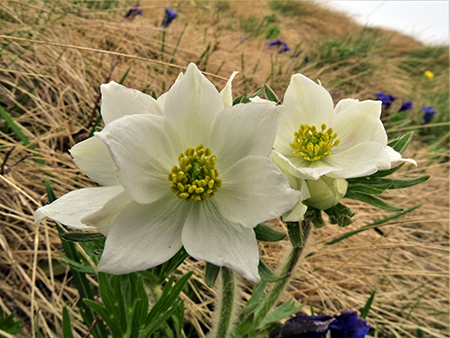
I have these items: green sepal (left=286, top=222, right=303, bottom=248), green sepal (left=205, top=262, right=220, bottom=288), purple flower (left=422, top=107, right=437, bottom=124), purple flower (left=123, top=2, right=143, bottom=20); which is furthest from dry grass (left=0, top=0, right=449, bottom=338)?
green sepal (left=286, top=222, right=303, bottom=248)

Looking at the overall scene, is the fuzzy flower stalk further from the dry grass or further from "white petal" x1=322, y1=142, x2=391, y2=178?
the dry grass

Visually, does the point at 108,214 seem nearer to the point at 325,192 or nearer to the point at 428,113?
the point at 325,192

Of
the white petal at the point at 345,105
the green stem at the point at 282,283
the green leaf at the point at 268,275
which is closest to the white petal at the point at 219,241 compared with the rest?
the green leaf at the point at 268,275

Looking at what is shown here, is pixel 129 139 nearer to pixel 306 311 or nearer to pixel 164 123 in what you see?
pixel 164 123

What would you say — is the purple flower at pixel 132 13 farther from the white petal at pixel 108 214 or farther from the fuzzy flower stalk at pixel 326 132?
the white petal at pixel 108 214

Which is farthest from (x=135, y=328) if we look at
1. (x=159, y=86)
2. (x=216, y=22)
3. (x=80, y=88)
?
(x=216, y=22)

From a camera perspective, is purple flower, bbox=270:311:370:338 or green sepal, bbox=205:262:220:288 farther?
purple flower, bbox=270:311:370:338

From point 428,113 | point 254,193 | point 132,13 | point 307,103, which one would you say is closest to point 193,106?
point 254,193
